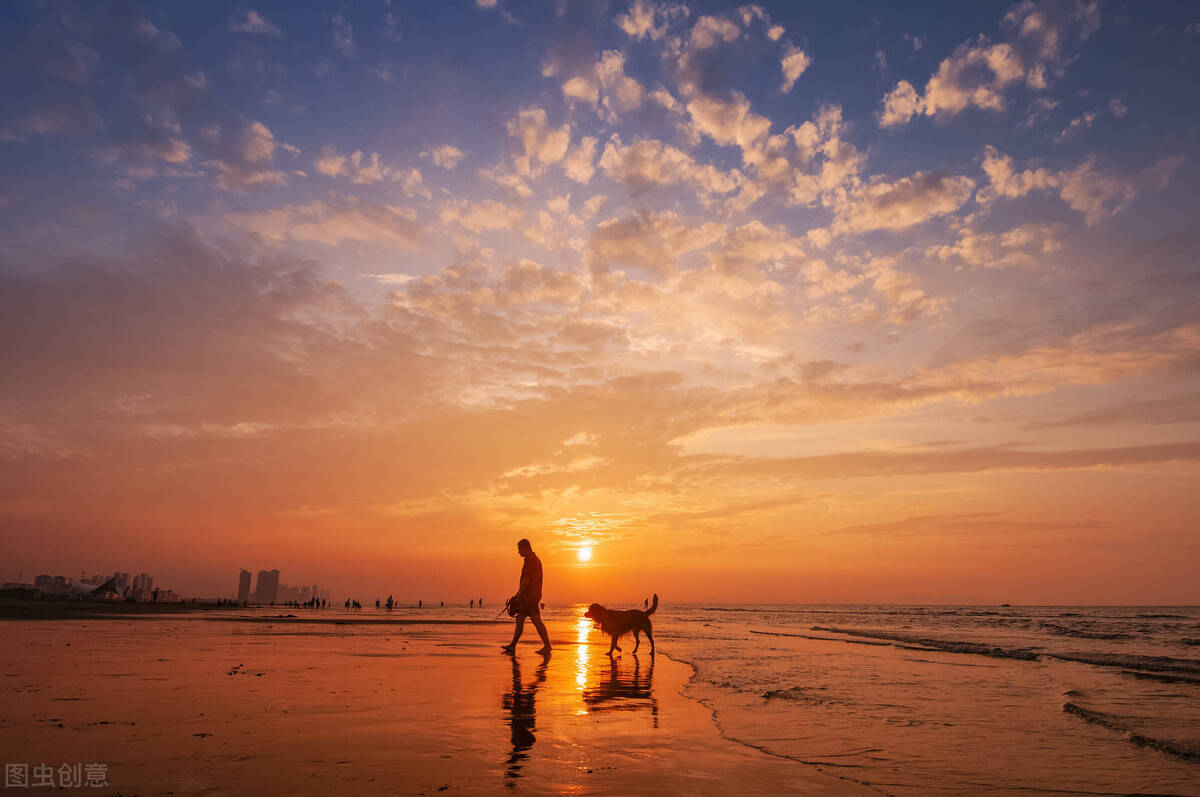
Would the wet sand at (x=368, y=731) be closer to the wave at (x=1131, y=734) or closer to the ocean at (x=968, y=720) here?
the ocean at (x=968, y=720)

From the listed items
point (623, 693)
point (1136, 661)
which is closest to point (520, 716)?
point (623, 693)

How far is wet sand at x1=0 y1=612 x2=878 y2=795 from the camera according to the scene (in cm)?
494

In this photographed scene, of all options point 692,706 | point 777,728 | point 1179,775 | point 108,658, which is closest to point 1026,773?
point 1179,775

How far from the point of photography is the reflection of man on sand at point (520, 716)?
562 cm

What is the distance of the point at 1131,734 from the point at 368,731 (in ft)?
30.4

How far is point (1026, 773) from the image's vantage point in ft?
20.1

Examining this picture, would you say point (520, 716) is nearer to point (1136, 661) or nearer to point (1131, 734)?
point (1131, 734)

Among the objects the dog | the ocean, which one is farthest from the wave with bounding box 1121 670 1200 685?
the dog

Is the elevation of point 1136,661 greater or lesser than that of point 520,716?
lesser

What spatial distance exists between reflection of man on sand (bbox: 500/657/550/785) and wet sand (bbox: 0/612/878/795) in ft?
0.09

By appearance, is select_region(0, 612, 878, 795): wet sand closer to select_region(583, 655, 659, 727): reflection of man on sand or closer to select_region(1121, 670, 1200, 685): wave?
select_region(583, 655, 659, 727): reflection of man on sand

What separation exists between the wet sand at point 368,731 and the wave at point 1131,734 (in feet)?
15.8

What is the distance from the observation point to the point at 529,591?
616 inches

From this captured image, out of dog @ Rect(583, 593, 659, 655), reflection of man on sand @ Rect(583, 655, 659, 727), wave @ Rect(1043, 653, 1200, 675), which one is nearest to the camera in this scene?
reflection of man on sand @ Rect(583, 655, 659, 727)
